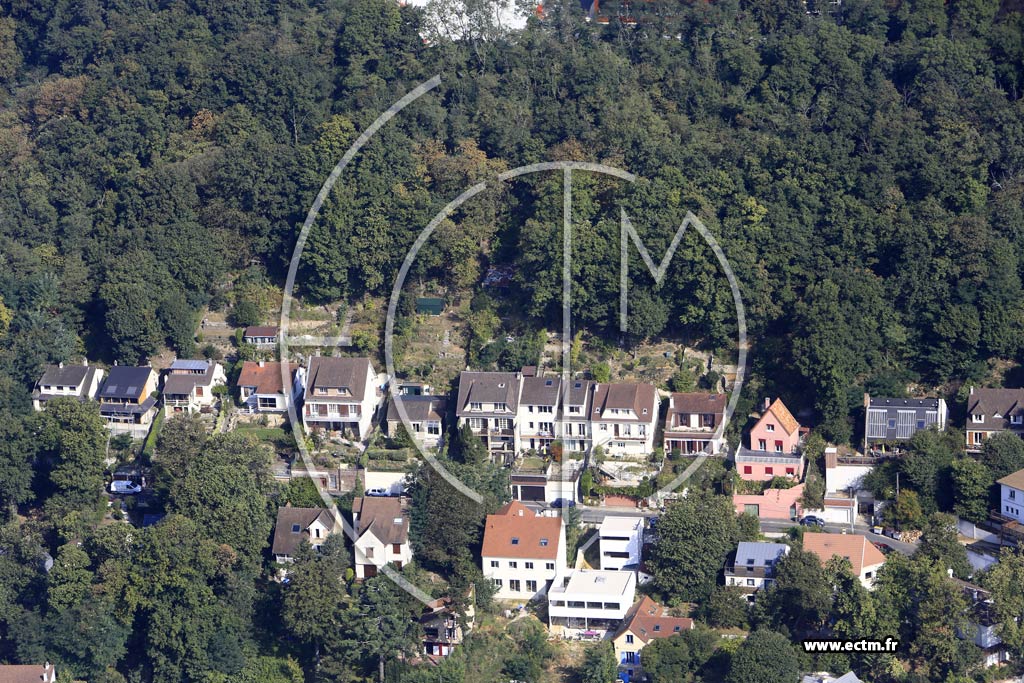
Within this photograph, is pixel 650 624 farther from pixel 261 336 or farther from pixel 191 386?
pixel 261 336

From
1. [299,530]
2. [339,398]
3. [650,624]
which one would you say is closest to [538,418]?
[339,398]

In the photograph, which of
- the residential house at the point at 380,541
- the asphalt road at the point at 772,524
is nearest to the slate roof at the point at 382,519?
the residential house at the point at 380,541

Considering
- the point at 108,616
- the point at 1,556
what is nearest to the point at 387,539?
the point at 108,616

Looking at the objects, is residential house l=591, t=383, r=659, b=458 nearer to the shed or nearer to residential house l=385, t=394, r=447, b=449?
residential house l=385, t=394, r=447, b=449

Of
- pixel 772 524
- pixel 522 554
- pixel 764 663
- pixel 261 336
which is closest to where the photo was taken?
pixel 764 663

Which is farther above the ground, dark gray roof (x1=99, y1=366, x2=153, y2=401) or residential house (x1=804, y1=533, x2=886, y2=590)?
dark gray roof (x1=99, y1=366, x2=153, y2=401)

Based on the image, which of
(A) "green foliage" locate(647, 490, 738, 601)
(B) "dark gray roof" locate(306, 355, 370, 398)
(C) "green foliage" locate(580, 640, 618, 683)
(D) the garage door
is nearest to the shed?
(B) "dark gray roof" locate(306, 355, 370, 398)
